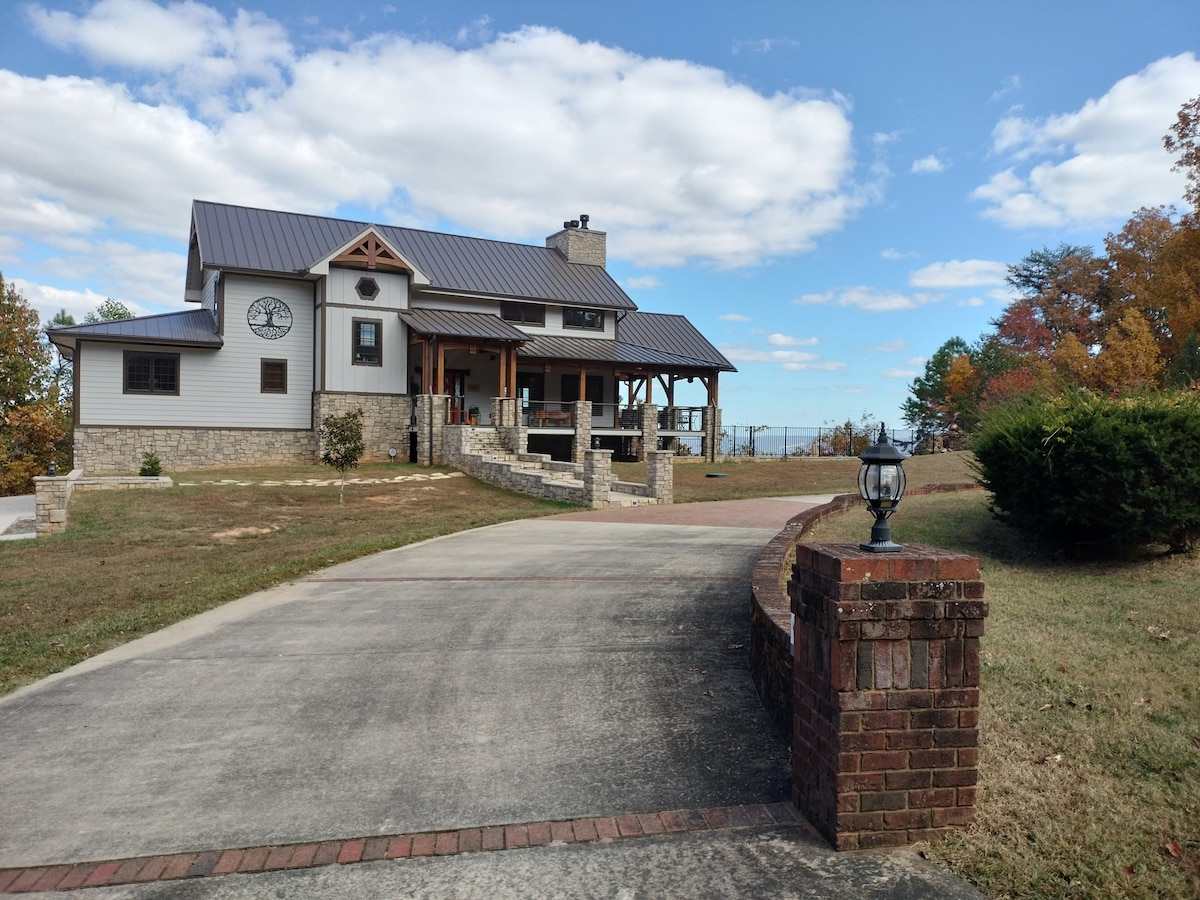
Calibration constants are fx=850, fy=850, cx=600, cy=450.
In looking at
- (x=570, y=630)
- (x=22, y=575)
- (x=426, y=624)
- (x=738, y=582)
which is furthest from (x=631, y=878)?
(x=22, y=575)

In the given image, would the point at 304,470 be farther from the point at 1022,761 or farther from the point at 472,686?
the point at 1022,761

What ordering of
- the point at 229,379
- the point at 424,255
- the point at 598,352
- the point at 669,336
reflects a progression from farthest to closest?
1. the point at 669,336
2. the point at 598,352
3. the point at 424,255
4. the point at 229,379

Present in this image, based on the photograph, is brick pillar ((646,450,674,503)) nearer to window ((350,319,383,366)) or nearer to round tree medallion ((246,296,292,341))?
window ((350,319,383,366))

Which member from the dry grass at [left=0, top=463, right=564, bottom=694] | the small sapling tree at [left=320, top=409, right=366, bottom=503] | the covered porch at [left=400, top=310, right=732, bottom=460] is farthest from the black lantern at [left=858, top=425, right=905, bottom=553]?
the covered porch at [left=400, top=310, right=732, bottom=460]

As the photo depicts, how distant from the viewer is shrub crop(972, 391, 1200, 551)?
32.2 feet

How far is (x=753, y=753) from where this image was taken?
15.8ft

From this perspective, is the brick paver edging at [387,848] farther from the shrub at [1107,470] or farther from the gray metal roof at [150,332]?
the gray metal roof at [150,332]

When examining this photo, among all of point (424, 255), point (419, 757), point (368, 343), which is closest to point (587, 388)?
point (424, 255)

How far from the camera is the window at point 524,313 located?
33.6m

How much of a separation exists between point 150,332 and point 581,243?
1817 centimetres

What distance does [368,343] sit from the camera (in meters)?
29.7

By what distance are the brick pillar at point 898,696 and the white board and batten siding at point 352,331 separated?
1079 inches

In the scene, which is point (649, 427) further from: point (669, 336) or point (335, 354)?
point (335, 354)

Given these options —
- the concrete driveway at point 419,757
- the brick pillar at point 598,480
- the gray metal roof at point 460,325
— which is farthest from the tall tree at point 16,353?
the concrete driveway at point 419,757
